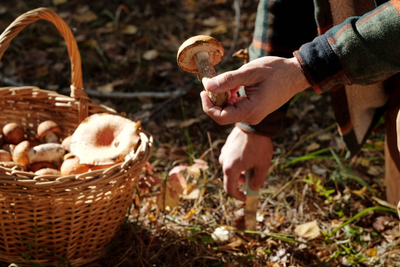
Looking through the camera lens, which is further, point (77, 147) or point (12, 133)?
point (12, 133)

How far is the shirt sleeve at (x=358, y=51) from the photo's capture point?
1275 mm

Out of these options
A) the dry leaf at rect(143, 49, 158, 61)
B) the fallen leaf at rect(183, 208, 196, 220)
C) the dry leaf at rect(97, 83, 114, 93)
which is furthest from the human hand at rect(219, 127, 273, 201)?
the dry leaf at rect(143, 49, 158, 61)

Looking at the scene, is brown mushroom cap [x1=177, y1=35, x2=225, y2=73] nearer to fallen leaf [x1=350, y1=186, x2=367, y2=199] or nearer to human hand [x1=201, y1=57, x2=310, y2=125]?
human hand [x1=201, y1=57, x2=310, y2=125]

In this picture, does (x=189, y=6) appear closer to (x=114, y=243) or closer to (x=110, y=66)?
(x=110, y=66)

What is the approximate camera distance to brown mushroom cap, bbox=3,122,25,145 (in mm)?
2012

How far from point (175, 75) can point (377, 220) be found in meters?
1.91

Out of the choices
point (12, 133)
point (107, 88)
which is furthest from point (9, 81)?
point (12, 133)

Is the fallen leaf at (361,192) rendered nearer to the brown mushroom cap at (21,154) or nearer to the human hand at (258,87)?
the human hand at (258,87)

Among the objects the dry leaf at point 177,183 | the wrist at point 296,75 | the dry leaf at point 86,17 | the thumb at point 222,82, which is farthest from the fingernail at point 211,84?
the dry leaf at point 86,17

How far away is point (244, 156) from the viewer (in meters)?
1.80

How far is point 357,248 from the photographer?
6.53 feet

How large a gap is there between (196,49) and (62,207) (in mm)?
831

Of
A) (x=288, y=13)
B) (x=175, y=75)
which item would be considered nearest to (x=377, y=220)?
(x=288, y=13)

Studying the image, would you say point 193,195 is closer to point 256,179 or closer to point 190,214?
point 190,214
